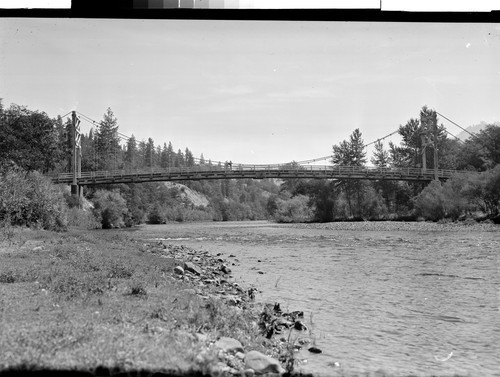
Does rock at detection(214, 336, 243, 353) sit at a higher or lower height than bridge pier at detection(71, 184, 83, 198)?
lower

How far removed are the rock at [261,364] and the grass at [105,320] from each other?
0.69 metres

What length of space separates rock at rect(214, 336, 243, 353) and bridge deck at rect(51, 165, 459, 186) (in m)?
23.4

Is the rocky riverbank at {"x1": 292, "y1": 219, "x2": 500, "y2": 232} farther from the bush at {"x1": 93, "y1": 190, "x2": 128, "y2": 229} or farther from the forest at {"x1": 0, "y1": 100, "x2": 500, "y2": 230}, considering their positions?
the bush at {"x1": 93, "y1": 190, "x2": 128, "y2": 229}

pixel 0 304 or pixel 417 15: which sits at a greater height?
pixel 417 15

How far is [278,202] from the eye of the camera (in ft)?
261

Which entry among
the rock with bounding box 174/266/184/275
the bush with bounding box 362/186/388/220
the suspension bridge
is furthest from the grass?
the bush with bounding box 362/186/388/220

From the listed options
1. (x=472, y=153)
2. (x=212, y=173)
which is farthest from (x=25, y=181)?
(x=472, y=153)

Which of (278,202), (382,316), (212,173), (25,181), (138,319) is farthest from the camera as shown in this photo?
(278,202)

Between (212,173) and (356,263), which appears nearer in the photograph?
(356,263)

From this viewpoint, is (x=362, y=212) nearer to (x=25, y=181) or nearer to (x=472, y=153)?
(x=472, y=153)

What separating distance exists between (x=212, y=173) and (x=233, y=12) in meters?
37.0

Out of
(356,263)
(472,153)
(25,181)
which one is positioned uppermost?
(472,153)

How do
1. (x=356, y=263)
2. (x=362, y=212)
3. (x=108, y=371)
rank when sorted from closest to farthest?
(x=108, y=371) < (x=356, y=263) < (x=362, y=212)

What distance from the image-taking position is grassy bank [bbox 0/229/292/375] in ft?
18.6
